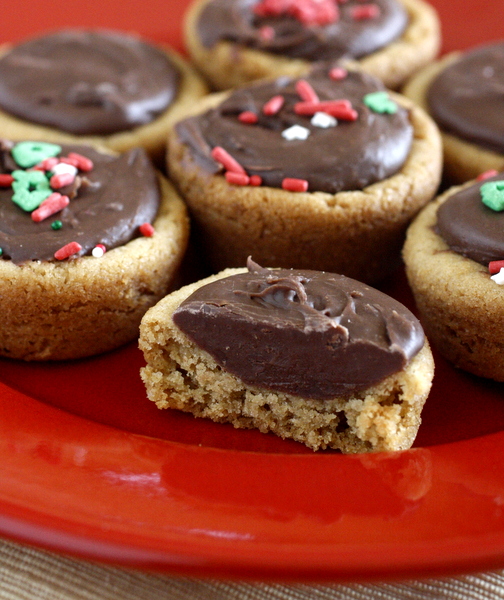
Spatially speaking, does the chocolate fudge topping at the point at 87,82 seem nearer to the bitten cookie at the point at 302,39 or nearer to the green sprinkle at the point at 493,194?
the bitten cookie at the point at 302,39

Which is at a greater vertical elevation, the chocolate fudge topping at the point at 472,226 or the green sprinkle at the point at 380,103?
the green sprinkle at the point at 380,103

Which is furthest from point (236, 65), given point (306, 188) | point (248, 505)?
point (248, 505)

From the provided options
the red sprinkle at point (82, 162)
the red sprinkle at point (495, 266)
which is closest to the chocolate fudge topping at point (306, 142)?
the red sprinkle at point (82, 162)

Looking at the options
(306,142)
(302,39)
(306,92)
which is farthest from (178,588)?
(302,39)

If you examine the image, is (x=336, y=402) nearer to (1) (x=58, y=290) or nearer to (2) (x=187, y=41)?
(1) (x=58, y=290)

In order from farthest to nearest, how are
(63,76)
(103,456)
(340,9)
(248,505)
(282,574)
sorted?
1. (340,9)
2. (63,76)
3. (103,456)
4. (248,505)
5. (282,574)

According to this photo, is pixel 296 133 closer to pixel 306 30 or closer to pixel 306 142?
pixel 306 142
